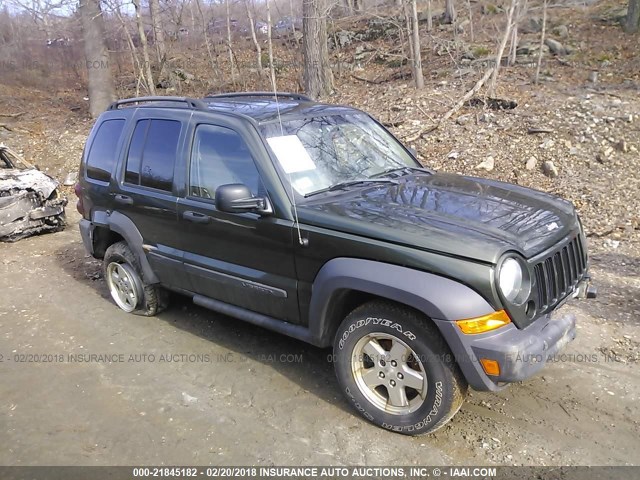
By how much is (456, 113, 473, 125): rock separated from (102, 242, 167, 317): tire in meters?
7.15

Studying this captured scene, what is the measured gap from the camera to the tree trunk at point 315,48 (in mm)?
11953

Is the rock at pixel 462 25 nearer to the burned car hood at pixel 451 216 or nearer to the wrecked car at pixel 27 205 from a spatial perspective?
the wrecked car at pixel 27 205

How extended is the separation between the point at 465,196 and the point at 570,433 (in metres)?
1.61

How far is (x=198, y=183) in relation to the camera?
13.4 ft

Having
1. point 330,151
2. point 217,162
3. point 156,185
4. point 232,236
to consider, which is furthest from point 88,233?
point 330,151

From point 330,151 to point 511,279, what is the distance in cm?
168

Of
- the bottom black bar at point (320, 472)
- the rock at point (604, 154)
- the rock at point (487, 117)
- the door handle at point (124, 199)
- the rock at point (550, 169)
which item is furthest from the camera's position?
the rock at point (487, 117)

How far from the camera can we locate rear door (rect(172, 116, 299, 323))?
143 inches

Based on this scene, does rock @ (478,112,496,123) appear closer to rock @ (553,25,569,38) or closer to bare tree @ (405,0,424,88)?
bare tree @ (405,0,424,88)

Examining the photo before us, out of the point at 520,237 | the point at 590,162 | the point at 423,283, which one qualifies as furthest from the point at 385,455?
the point at 590,162

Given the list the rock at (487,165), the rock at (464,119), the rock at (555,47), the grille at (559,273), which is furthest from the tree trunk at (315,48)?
the grille at (559,273)

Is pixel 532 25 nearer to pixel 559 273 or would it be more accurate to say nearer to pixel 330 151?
pixel 330 151

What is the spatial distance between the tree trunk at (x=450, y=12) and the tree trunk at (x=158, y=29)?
32.4ft

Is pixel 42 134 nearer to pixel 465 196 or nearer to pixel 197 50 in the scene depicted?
pixel 197 50
